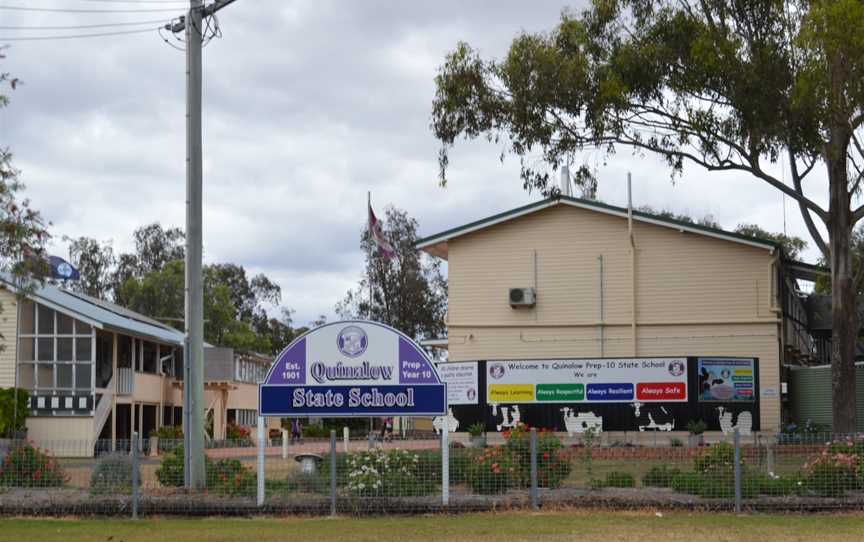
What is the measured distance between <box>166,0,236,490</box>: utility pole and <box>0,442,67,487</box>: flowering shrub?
7.44 feet

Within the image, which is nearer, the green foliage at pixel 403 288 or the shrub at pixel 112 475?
the shrub at pixel 112 475

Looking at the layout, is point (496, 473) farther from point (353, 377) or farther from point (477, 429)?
point (477, 429)

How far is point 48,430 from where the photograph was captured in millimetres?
A: 39812

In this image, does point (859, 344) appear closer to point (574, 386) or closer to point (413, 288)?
point (574, 386)

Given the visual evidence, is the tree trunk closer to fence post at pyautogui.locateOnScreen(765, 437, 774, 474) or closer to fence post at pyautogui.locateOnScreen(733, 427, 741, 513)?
fence post at pyautogui.locateOnScreen(765, 437, 774, 474)

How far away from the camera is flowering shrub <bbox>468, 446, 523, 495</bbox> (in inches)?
711

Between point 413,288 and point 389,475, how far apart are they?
156ft

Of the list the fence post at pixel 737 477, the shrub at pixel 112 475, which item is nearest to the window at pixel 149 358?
the shrub at pixel 112 475

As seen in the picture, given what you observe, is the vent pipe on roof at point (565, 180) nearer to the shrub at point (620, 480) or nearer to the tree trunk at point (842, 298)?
the tree trunk at point (842, 298)

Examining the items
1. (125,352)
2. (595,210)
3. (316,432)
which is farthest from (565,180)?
(316,432)

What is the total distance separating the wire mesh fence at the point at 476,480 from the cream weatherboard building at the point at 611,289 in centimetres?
1776

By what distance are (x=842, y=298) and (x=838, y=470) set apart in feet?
40.0

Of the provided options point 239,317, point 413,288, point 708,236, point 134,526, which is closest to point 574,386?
point 708,236

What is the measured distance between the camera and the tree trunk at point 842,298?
94.1 feet
